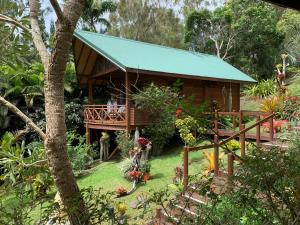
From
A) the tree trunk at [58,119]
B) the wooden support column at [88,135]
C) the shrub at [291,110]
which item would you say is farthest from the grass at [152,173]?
the tree trunk at [58,119]

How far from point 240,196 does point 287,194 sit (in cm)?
30

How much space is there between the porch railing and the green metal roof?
1947mm

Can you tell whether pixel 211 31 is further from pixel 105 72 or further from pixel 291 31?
pixel 105 72

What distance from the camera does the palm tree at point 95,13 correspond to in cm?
3033

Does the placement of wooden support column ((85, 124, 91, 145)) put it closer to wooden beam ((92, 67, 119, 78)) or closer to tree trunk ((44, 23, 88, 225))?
wooden beam ((92, 67, 119, 78))

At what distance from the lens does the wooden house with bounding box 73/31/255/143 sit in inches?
543

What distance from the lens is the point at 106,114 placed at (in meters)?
15.0

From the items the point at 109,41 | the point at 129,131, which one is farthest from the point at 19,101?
the point at 129,131

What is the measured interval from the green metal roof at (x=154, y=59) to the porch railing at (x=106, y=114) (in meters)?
1.95

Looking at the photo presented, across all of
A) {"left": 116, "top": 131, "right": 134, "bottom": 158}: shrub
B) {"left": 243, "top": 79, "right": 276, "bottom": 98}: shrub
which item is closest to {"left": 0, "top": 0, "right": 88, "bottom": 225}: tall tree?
{"left": 116, "top": 131, "right": 134, "bottom": 158}: shrub

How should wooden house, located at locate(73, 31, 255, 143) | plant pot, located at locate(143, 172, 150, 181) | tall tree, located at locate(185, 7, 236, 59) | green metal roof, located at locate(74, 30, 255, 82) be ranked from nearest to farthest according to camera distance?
1. plant pot, located at locate(143, 172, 150, 181)
2. wooden house, located at locate(73, 31, 255, 143)
3. green metal roof, located at locate(74, 30, 255, 82)
4. tall tree, located at locate(185, 7, 236, 59)

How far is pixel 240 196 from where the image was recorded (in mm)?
2502

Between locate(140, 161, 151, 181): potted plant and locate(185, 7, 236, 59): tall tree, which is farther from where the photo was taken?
locate(185, 7, 236, 59): tall tree

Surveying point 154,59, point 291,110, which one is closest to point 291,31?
point 154,59
